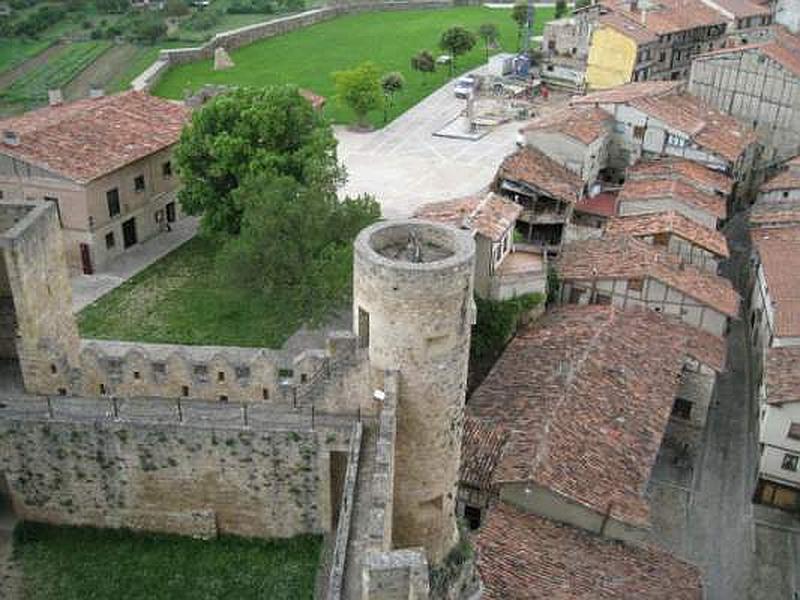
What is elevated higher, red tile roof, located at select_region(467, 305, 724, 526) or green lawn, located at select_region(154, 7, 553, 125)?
red tile roof, located at select_region(467, 305, 724, 526)

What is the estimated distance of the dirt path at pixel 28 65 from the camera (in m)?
76.5

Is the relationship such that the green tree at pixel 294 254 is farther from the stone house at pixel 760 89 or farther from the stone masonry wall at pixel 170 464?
the stone house at pixel 760 89

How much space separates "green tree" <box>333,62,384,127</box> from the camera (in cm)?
6281

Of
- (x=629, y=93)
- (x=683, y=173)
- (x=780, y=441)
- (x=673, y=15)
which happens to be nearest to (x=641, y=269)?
(x=780, y=441)

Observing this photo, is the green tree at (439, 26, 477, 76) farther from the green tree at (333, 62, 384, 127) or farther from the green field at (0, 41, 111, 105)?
the green field at (0, 41, 111, 105)

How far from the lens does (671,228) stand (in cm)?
4094

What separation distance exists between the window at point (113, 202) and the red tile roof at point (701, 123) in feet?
97.4

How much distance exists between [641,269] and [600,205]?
11.6m

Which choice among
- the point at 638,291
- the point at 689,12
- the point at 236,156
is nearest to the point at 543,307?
the point at 638,291

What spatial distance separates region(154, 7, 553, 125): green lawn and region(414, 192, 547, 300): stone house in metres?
30.4

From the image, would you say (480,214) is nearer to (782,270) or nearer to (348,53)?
(782,270)

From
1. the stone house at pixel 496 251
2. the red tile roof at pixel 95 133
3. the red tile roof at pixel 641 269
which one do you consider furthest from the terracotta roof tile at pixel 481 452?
the red tile roof at pixel 95 133

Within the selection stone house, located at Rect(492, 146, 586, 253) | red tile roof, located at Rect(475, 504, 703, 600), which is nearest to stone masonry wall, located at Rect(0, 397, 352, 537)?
red tile roof, located at Rect(475, 504, 703, 600)

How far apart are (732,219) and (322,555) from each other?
4172 centimetres
